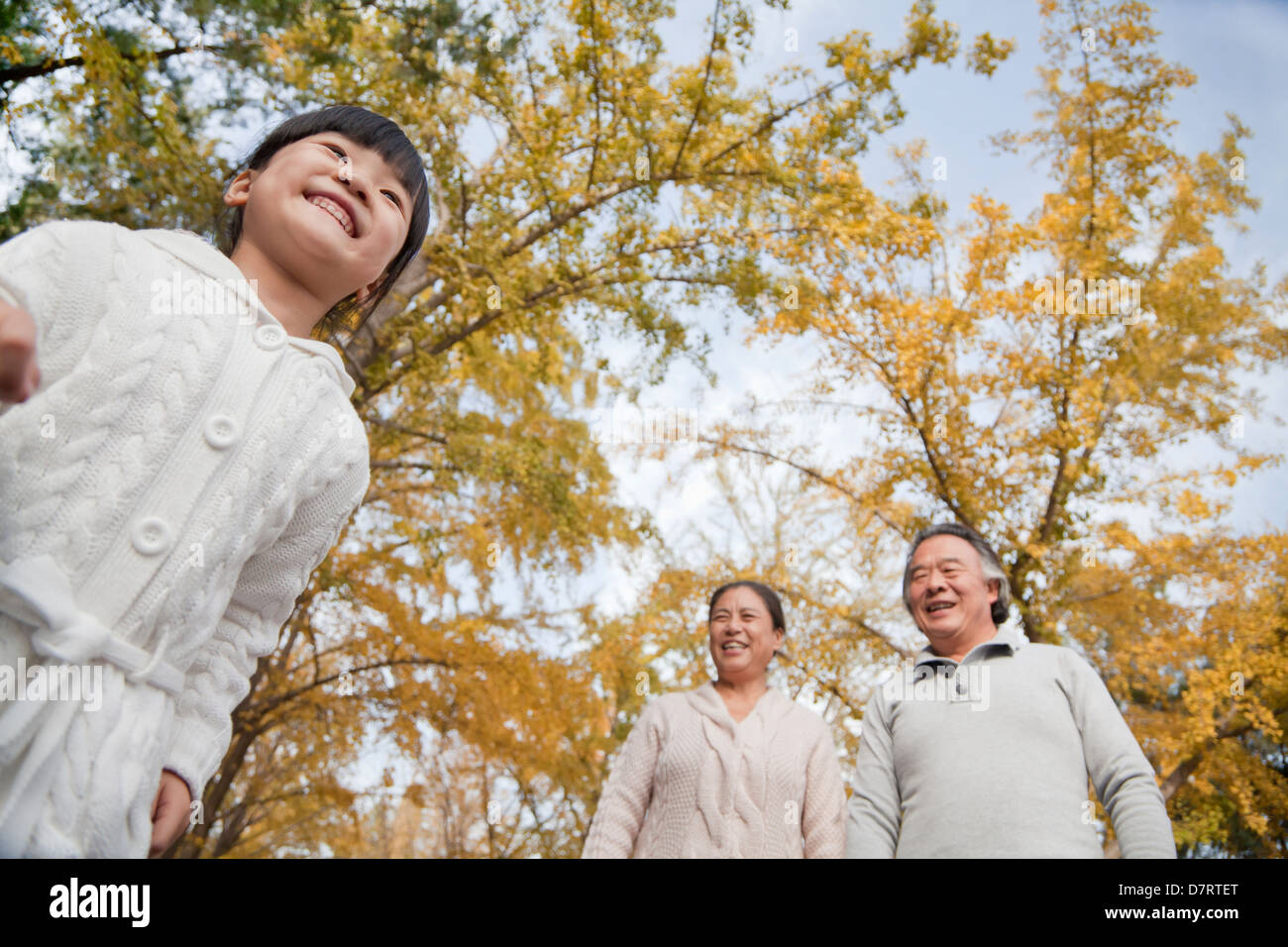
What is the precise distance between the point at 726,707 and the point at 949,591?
3.32 ft

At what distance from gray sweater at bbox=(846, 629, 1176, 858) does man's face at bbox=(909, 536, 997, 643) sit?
3.8 inches

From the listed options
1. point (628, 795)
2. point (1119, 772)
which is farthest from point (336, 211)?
point (628, 795)

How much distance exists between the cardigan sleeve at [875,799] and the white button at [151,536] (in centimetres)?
Result: 198

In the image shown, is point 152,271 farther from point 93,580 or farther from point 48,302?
point 93,580

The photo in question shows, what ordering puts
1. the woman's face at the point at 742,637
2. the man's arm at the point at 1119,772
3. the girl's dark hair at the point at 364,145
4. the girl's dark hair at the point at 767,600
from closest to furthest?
1. the girl's dark hair at the point at 364,145
2. the man's arm at the point at 1119,772
3. the woman's face at the point at 742,637
4. the girl's dark hair at the point at 767,600

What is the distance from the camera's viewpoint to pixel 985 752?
235cm

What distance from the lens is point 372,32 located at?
19.8ft

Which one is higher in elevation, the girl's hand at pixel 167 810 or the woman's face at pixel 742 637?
the woman's face at pixel 742 637

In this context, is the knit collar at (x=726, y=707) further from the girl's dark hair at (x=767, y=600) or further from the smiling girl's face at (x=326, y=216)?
the smiling girl's face at (x=326, y=216)

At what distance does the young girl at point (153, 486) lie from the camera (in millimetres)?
921

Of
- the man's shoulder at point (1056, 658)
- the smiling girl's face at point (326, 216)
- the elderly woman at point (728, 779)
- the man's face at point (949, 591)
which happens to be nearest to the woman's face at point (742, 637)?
the elderly woman at point (728, 779)

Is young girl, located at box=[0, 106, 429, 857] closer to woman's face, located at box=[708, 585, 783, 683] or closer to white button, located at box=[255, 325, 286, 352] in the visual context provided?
white button, located at box=[255, 325, 286, 352]

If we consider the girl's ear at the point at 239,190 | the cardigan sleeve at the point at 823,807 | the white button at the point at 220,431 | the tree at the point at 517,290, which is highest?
the tree at the point at 517,290

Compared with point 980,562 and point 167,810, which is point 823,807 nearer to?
point 980,562
